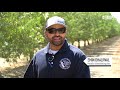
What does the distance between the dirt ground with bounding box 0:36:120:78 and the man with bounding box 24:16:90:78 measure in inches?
47.4

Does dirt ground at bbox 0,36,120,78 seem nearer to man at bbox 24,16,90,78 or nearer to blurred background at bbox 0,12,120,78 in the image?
blurred background at bbox 0,12,120,78

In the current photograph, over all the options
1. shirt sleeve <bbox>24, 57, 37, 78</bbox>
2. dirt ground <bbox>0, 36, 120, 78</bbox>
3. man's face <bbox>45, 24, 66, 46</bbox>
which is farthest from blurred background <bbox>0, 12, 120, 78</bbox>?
shirt sleeve <bbox>24, 57, 37, 78</bbox>

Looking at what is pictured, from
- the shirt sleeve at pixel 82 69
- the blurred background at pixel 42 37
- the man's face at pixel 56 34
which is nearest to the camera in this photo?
the shirt sleeve at pixel 82 69

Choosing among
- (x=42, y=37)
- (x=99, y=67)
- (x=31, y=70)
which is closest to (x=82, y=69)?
(x=31, y=70)

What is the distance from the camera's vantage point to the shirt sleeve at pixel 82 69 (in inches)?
75.9

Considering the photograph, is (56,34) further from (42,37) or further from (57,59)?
(42,37)

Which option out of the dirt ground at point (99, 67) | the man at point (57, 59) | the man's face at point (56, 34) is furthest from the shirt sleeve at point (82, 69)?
the dirt ground at point (99, 67)

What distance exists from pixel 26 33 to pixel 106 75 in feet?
4.37

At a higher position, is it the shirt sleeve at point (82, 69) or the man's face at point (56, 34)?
the man's face at point (56, 34)

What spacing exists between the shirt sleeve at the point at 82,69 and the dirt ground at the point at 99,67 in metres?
1.34

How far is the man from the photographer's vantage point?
2.03 metres

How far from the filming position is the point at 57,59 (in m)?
2.21

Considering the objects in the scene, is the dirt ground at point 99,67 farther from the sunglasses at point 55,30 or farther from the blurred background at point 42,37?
the sunglasses at point 55,30
